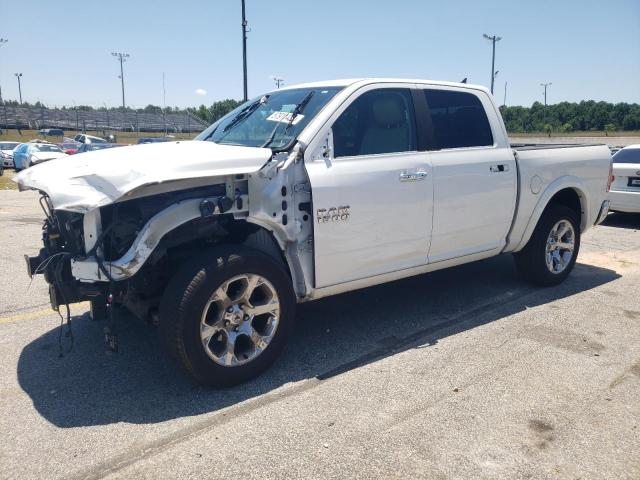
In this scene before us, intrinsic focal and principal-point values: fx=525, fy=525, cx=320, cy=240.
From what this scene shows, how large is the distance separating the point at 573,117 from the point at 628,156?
7330cm

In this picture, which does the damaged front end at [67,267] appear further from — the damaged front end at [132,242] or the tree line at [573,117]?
the tree line at [573,117]

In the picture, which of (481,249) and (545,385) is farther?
(481,249)

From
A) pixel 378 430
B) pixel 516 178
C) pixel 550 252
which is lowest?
pixel 378 430

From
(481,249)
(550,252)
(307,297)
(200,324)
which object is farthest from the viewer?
(550,252)

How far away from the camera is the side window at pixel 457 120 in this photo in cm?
450

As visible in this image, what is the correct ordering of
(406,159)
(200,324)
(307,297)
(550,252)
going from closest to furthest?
1. (200,324)
2. (307,297)
3. (406,159)
4. (550,252)

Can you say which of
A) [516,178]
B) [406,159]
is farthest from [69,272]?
[516,178]

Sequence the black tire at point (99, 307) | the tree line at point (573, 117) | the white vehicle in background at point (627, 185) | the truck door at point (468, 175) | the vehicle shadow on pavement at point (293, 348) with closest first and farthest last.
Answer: the vehicle shadow on pavement at point (293, 348) < the black tire at point (99, 307) < the truck door at point (468, 175) < the white vehicle in background at point (627, 185) < the tree line at point (573, 117)

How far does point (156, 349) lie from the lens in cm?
404

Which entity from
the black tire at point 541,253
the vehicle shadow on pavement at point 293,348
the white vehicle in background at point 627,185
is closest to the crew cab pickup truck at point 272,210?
the vehicle shadow on pavement at point 293,348

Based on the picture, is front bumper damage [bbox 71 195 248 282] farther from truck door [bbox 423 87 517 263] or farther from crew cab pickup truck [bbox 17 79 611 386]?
truck door [bbox 423 87 517 263]

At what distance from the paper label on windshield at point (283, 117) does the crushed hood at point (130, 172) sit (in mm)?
546

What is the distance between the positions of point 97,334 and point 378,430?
102 inches

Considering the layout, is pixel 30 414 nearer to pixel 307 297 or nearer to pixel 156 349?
pixel 156 349
